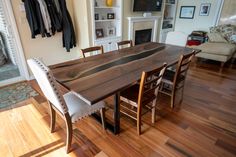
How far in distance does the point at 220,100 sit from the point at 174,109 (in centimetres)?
88

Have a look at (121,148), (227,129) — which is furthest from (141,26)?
(121,148)

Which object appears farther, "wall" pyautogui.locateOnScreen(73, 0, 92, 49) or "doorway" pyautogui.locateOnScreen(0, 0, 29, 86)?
"wall" pyautogui.locateOnScreen(73, 0, 92, 49)

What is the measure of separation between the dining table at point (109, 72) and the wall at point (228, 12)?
10.9 ft

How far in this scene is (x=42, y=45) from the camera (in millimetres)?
3314

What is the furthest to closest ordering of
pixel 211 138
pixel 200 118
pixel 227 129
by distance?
pixel 200 118
pixel 227 129
pixel 211 138

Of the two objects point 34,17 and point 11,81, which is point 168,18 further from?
point 11,81

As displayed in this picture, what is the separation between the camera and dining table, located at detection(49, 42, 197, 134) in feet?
4.50

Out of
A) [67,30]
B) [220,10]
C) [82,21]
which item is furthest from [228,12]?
[67,30]

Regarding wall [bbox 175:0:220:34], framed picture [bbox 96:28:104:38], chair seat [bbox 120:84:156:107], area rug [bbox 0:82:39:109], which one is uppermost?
wall [bbox 175:0:220:34]

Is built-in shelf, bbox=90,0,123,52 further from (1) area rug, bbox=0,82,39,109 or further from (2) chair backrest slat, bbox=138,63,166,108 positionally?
(2) chair backrest slat, bbox=138,63,166,108

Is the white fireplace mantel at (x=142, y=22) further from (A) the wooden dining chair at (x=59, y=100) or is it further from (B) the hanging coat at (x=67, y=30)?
(A) the wooden dining chair at (x=59, y=100)

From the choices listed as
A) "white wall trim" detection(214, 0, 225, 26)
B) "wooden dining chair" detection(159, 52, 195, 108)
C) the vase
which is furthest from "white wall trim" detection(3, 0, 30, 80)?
"white wall trim" detection(214, 0, 225, 26)

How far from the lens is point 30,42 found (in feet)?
10.3

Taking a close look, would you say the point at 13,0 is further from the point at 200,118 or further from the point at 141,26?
the point at 200,118
